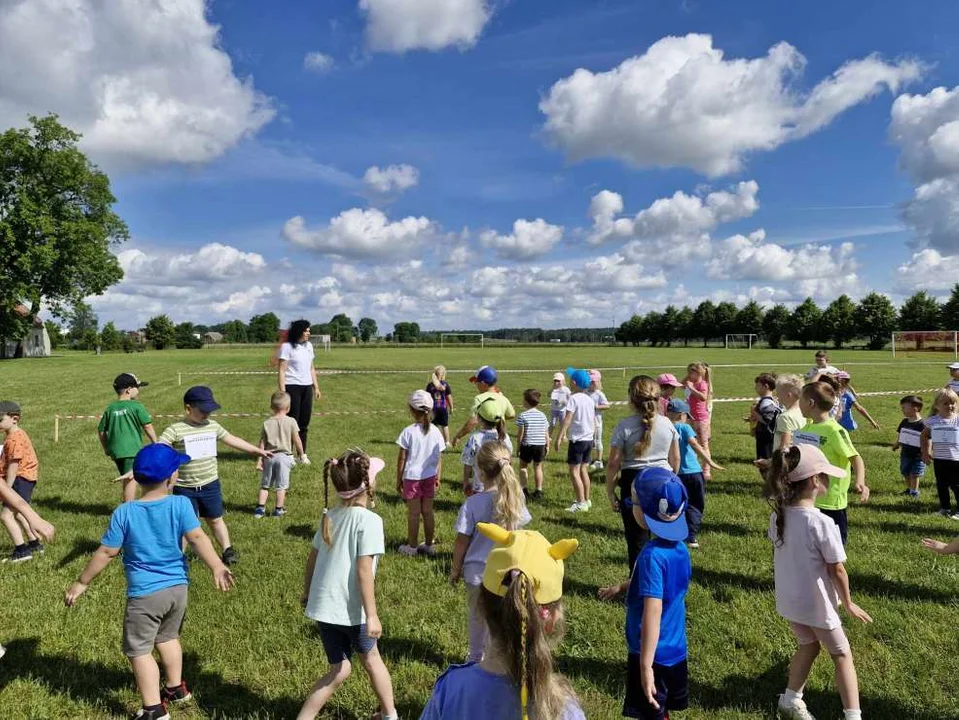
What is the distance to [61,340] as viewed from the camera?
375 ft

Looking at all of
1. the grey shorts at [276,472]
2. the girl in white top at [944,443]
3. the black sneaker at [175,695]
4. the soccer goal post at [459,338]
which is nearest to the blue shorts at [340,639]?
the black sneaker at [175,695]

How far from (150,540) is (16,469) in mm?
3993

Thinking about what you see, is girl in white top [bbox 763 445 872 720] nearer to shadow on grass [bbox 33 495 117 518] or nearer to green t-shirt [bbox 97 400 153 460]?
green t-shirt [bbox 97 400 153 460]

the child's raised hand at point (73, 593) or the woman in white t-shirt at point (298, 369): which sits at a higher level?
the woman in white t-shirt at point (298, 369)

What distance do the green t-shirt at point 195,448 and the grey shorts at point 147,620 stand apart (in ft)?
8.08

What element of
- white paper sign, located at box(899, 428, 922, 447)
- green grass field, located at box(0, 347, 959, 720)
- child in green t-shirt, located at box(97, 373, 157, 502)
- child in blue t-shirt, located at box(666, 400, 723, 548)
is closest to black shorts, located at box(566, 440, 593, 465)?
green grass field, located at box(0, 347, 959, 720)

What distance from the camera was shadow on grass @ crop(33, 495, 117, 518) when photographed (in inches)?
326

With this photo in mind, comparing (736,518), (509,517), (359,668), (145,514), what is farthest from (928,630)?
(145,514)

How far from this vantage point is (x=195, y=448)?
19.8ft

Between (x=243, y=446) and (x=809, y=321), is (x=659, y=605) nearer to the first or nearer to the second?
(x=243, y=446)

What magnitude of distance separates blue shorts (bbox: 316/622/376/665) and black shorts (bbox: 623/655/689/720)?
155 cm

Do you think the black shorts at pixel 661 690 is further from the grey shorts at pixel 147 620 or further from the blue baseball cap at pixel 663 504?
the grey shorts at pixel 147 620

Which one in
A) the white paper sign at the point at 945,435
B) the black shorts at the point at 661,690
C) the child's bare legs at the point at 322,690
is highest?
the white paper sign at the point at 945,435

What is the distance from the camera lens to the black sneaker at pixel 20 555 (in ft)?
20.8
